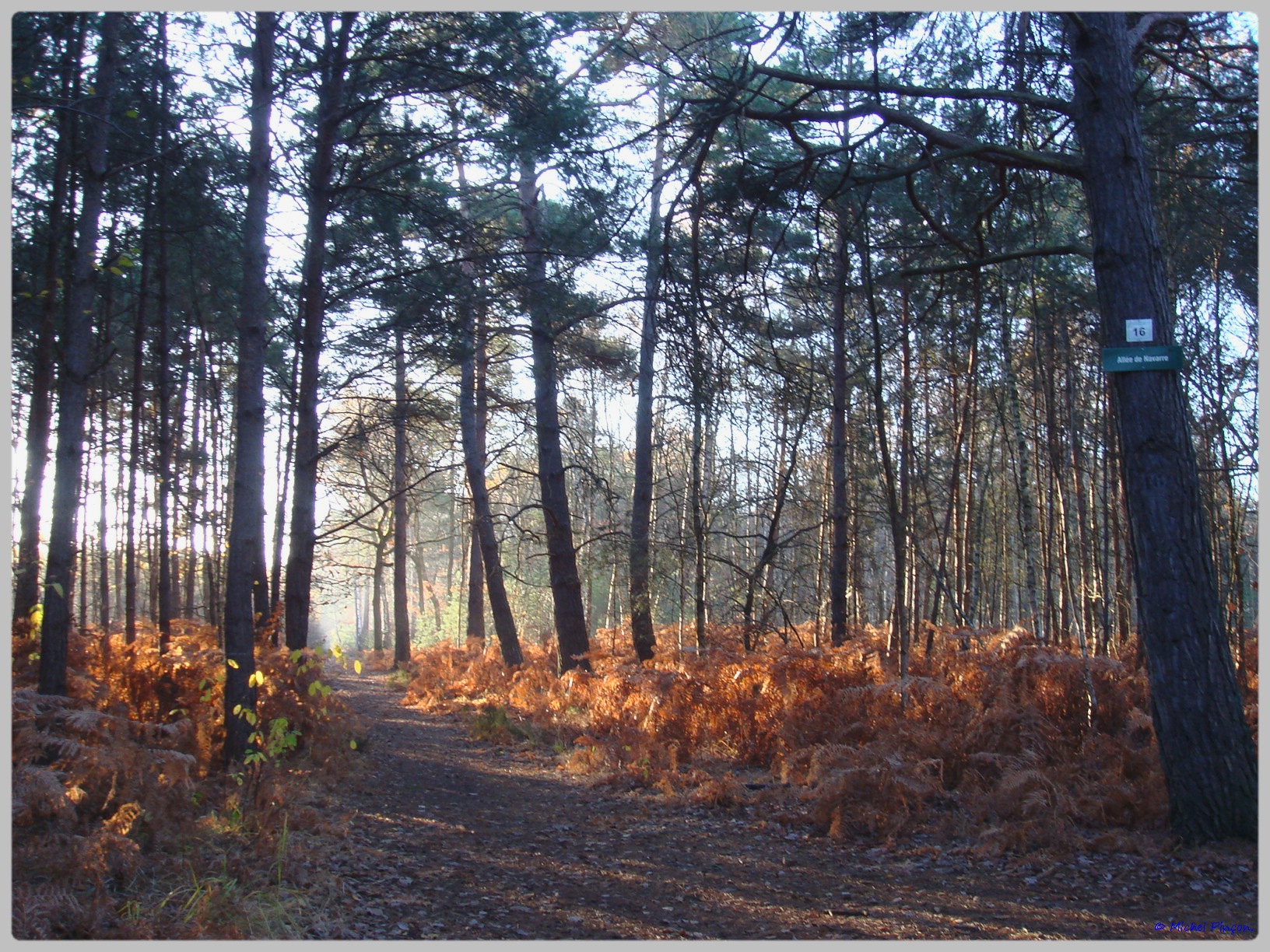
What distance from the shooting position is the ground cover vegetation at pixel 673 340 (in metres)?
4.86

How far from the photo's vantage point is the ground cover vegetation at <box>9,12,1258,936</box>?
4.86m

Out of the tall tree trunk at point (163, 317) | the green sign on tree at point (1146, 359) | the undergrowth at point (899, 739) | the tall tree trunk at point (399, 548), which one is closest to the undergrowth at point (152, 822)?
the tall tree trunk at point (163, 317)

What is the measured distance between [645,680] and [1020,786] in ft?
13.2

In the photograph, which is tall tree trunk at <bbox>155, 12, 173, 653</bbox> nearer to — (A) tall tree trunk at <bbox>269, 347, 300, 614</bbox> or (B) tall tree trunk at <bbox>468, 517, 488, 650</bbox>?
(A) tall tree trunk at <bbox>269, 347, 300, 614</bbox>

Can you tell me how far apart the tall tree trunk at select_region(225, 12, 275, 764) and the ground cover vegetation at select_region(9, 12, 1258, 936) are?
0.03 metres

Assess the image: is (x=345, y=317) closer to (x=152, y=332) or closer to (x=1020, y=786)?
(x=152, y=332)

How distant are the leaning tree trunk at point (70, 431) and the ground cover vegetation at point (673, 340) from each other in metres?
0.03

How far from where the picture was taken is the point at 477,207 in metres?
12.2

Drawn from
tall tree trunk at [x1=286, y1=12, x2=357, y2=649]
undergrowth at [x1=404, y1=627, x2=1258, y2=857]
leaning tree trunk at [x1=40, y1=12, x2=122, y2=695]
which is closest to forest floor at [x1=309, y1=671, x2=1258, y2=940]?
undergrowth at [x1=404, y1=627, x2=1258, y2=857]

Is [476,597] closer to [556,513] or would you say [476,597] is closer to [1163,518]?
[556,513]

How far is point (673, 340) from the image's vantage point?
5277mm

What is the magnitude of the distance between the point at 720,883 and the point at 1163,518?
3297 mm

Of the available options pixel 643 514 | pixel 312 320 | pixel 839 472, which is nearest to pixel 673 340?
pixel 312 320

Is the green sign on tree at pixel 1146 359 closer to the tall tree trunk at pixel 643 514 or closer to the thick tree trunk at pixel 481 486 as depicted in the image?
the tall tree trunk at pixel 643 514
